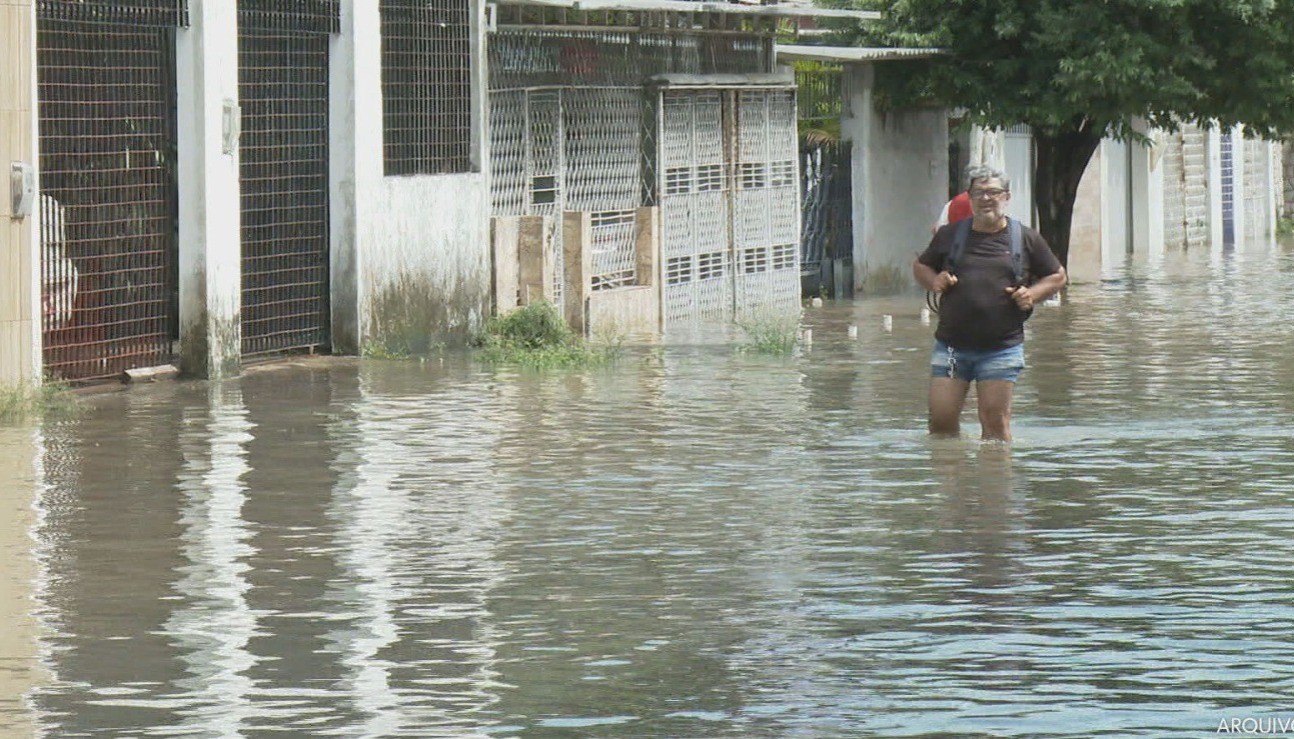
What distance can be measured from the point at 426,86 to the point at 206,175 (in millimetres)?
3289

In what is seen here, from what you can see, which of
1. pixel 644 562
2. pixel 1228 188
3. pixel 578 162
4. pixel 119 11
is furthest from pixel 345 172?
pixel 1228 188

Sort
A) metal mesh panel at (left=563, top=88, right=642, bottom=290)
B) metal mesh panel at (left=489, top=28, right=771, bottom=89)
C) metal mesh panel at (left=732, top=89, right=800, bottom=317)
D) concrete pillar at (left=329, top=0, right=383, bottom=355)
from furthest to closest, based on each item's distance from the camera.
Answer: metal mesh panel at (left=732, top=89, right=800, bottom=317) → metal mesh panel at (left=563, top=88, right=642, bottom=290) → metal mesh panel at (left=489, top=28, right=771, bottom=89) → concrete pillar at (left=329, top=0, right=383, bottom=355)

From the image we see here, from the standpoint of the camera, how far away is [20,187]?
16.4 m

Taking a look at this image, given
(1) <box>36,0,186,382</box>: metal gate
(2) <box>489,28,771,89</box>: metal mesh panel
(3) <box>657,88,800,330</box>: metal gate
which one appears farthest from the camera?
(3) <box>657,88,800,330</box>: metal gate

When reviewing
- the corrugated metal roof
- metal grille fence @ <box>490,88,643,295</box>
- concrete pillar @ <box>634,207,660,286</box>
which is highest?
the corrugated metal roof

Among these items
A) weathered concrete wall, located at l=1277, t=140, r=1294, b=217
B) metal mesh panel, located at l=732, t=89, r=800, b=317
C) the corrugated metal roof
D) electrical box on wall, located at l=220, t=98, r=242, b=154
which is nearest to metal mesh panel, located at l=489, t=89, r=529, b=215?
electrical box on wall, located at l=220, t=98, r=242, b=154

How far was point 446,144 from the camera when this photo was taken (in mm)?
21453

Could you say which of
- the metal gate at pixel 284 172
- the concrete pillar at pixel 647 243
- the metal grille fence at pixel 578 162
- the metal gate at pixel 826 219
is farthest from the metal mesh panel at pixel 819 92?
the metal gate at pixel 284 172

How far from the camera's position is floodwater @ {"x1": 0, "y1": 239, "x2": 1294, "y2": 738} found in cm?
791

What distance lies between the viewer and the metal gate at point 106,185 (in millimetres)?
17266

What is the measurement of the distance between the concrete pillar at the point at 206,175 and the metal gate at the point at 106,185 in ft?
0.64

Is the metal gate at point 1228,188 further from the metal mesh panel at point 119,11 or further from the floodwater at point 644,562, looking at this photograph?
the metal mesh panel at point 119,11

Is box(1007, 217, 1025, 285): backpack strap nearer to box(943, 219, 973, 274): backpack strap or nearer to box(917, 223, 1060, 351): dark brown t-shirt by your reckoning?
box(917, 223, 1060, 351): dark brown t-shirt

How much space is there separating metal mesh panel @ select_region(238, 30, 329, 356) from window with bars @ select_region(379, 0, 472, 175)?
696 millimetres
